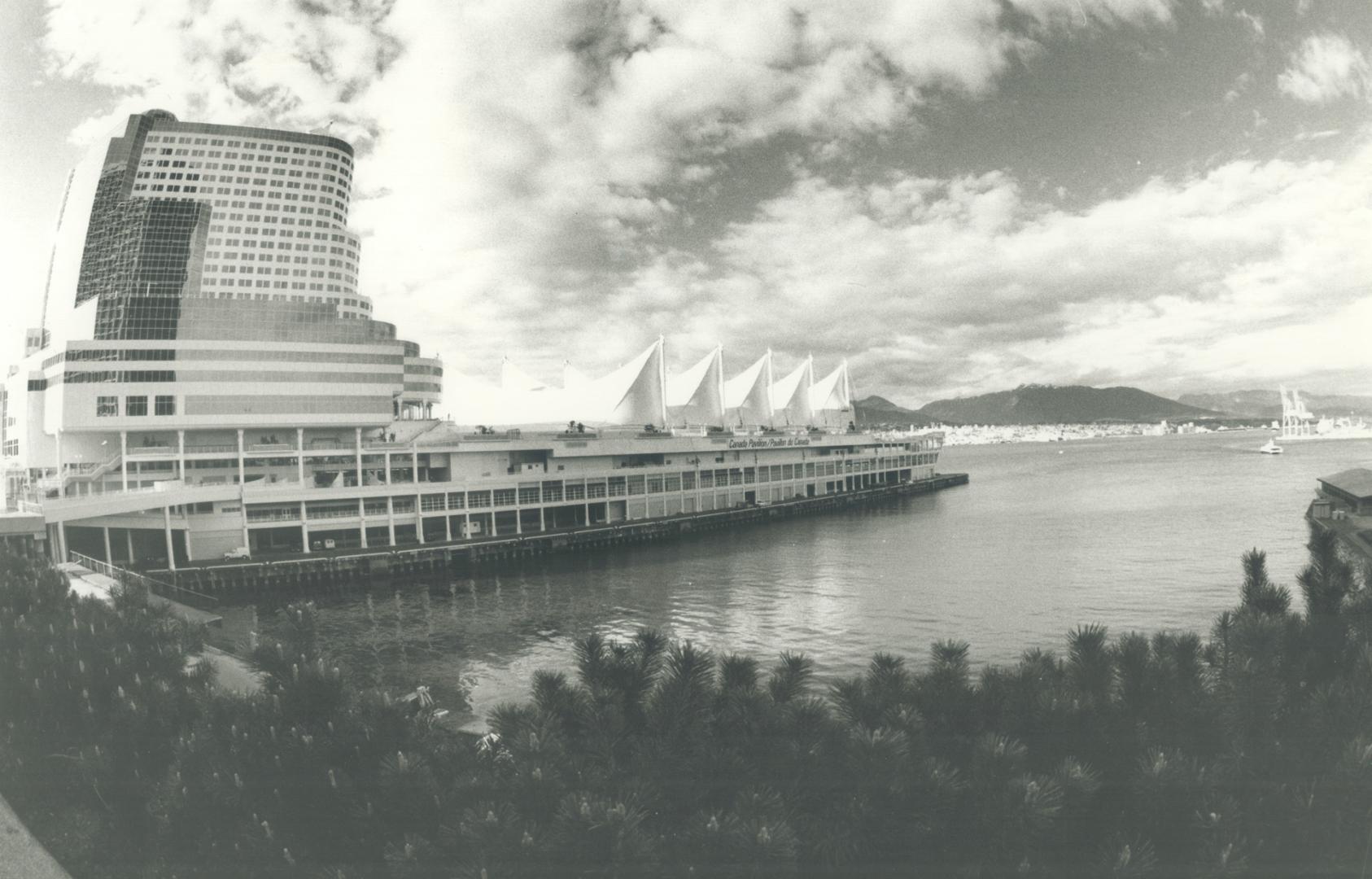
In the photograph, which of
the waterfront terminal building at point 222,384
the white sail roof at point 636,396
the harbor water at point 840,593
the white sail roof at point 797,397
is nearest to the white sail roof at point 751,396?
the white sail roof at point 797,397

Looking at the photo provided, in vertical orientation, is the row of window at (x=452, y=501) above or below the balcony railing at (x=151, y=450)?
below

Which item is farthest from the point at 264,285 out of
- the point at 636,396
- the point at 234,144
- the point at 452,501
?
the point at 636,396

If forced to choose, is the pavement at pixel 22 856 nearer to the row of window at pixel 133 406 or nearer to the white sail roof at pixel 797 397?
the row of window at pixel 133 406

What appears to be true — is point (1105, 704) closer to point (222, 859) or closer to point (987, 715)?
point (987, 715)

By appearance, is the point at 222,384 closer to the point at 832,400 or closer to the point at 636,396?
the point at 636,396

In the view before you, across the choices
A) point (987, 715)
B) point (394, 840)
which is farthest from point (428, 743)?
point (987, 715)
